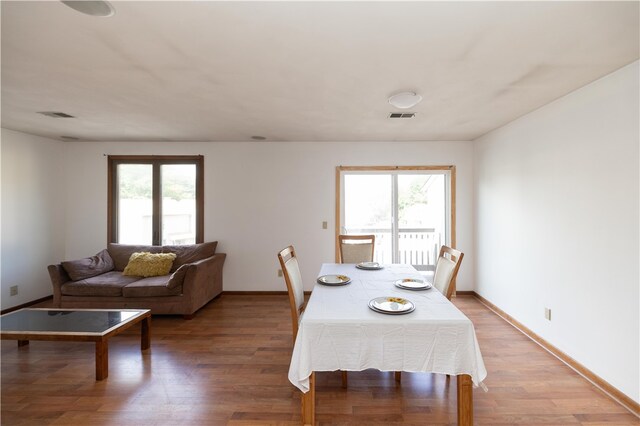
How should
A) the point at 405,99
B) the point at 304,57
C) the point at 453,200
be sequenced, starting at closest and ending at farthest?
1. the point at 304,57
2. the point at 405,99
3. the point at 453,200

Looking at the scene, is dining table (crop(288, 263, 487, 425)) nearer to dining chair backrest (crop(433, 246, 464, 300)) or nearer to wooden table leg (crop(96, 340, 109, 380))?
dining chair backrest (crop(433, 246, 464, 300))

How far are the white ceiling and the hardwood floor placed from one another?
2.37 meters

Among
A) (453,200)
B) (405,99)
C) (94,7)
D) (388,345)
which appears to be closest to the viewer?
(94,7)

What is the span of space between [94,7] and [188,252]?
10.8 ft

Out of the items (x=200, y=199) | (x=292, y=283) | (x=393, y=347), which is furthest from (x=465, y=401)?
(x=200, y=199)

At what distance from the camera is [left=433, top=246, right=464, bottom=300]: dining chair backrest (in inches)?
90.6

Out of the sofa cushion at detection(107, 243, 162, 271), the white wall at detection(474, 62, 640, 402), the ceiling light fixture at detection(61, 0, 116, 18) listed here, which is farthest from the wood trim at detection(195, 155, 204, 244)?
the white wall at detection(474, 62, 640, 402)

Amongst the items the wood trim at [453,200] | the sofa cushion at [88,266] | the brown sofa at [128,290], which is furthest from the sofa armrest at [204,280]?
the wood trim at [453,200]

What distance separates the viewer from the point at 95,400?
Result: 2139mm

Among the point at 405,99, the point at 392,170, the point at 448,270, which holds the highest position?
the point at 405,99

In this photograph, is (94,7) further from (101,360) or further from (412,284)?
(412,284)

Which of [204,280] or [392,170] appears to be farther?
[392,170]

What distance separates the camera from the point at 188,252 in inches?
169

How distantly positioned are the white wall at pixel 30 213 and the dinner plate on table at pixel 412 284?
16.3 ft
